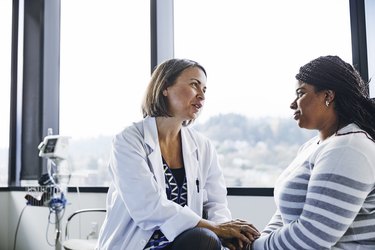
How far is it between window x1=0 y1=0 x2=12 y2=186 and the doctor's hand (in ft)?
9.46

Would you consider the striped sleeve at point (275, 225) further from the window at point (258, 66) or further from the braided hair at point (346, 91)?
the window at point (258, 66)

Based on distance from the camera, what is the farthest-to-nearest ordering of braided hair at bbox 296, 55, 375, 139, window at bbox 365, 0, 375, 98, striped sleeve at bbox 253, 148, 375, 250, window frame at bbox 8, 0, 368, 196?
window frame at bbox 8, 0, 368, 196, window at bbox 365, 0, 375, 98, braided hair at bbox 296, 55, 375, 139, striped sleeve at bbox 253, 148, 375, 250

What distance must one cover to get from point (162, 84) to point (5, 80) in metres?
2.62

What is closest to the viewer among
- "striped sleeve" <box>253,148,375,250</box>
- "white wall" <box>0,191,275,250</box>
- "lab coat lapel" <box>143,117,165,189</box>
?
"striped sleeve" <box>253,148,375,250</box>

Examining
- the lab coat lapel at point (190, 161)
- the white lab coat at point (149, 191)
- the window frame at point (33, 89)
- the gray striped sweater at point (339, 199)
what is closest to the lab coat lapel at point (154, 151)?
the white lab coat at point (149, 191)

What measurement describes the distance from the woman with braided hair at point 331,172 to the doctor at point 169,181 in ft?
0.84

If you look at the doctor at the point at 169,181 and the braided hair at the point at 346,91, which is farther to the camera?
the doctor at the point at 169,181

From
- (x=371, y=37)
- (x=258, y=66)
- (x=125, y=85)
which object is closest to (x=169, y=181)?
(x=258, y=66)

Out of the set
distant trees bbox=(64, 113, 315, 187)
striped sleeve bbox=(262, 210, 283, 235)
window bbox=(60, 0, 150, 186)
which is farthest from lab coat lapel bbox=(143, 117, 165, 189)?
window bbox=(60, 0, 150, 186)

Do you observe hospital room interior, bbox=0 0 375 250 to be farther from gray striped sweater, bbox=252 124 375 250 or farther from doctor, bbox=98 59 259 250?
gray striped sweater, bbox=252 124 375 250

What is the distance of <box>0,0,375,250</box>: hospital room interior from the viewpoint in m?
2.44

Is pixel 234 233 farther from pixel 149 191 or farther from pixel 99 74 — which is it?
pixel 99 74

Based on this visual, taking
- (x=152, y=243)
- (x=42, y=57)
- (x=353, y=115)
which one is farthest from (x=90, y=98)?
(x=353, y=115)

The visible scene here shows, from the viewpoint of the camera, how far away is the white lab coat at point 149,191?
5.22 ft
